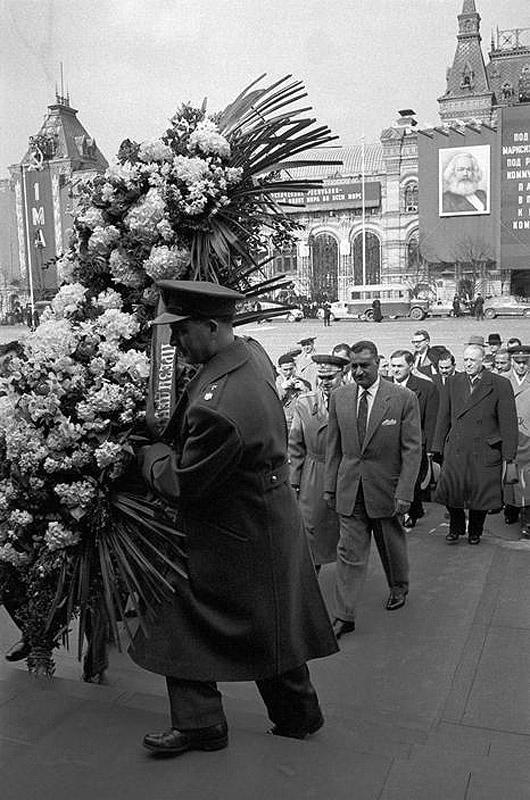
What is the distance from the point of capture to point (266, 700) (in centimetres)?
265

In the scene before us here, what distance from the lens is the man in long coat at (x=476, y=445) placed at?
5875mm

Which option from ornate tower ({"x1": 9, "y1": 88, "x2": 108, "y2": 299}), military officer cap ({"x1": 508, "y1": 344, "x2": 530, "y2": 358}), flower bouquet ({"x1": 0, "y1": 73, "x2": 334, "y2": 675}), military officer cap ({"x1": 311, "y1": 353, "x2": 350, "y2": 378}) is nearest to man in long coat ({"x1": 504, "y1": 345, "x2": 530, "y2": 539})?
military officer cap ({"x1": 508, "y1": 344, "x2": 530, "y2": 358})

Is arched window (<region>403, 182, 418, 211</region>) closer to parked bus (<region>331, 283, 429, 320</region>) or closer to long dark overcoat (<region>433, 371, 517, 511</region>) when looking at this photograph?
parked bus (<region>331, 283, 429, 320</region>)

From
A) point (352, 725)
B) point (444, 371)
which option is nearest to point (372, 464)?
Result: point (352, 725)

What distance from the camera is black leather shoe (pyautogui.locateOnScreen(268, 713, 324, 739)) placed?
2.61 meters

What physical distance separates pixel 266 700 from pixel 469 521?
12.2 feet

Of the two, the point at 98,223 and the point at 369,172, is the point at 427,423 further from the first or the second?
the point at 369,172

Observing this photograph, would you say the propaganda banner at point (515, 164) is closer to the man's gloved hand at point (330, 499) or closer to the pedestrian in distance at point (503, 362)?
the pedestrian in distance at point (503, 362)

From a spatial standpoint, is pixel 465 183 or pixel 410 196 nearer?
pixel 465 183

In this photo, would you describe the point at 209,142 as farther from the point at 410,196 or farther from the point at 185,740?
the point at 410,196

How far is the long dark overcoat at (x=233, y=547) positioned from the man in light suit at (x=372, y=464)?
1839 millimetres

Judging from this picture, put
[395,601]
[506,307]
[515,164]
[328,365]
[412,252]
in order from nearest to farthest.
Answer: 1. [395,601]
2. [328,365]
3. [515,164]
4. [506,307]
5. [412,252]

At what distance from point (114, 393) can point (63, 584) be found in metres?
0.64

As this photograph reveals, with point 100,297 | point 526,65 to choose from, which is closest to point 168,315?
point 100,297
